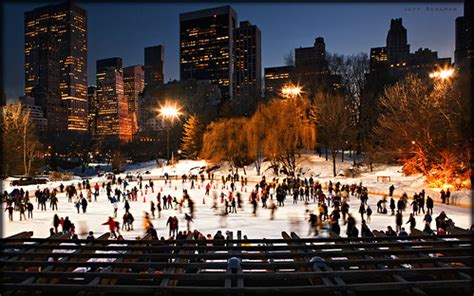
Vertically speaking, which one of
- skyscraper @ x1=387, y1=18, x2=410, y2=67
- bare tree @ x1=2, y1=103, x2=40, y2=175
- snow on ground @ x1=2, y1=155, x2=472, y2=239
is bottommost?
snow on ground @ x1=2, y1=155, x2=472, y2=239

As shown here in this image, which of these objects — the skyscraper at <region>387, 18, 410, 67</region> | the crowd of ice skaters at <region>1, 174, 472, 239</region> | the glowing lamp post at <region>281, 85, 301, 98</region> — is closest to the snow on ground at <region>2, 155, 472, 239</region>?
the crowd of ice skaters at <region>1, 174, 472, 239</region>

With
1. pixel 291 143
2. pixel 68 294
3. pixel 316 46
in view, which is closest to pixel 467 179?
pixel 291 143

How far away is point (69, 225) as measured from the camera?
39.3ft

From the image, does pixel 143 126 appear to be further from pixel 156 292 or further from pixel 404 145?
pixel 156 292

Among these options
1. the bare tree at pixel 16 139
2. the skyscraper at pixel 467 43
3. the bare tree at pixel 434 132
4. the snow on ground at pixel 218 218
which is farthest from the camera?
the bare tree at pixel 16 139

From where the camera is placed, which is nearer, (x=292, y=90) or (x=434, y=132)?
(x=434, y=132)

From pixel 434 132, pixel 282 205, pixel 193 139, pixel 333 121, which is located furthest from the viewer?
pixel 193 139

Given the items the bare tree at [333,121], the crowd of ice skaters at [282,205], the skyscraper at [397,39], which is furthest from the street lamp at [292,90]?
the skyscraper at [397,39]

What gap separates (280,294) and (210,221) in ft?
42.6

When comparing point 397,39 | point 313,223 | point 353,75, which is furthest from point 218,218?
point 397,39

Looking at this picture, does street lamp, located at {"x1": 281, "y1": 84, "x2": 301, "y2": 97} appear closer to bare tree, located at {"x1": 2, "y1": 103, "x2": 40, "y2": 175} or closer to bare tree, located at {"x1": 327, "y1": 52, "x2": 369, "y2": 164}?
bare tree, located at {"x1": 327, "y1": 52, "x2": 369, "y2": 164}

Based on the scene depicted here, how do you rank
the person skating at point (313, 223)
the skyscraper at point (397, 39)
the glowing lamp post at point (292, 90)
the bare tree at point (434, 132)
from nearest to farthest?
the person skating at point (313, 223)
the bare tree at point (434, 132)
the glowing lamp post at point (292, 90)
the skyscraper at point (397, 39)

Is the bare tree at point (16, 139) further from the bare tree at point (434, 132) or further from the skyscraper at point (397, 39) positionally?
the skyscraper at point (397, 39)

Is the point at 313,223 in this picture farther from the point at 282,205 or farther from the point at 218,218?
the point at 282,205
